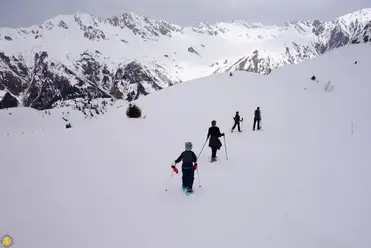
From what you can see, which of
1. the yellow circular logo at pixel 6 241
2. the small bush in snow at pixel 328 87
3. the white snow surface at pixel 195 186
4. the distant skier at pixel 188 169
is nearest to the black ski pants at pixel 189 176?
the distant skier at pixel 188 169

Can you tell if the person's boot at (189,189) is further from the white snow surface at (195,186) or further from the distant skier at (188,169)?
the white snow surface at (195,186)

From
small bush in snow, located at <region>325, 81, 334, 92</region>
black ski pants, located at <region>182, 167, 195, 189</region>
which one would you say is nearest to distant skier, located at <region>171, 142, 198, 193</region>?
black ski pants, located at <region>182, 167, 195, 189</region>

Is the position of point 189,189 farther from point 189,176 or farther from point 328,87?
point 328,87

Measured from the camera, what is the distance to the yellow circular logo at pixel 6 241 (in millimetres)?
7033

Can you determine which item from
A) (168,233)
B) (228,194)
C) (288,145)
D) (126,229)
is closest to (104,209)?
(126,229)

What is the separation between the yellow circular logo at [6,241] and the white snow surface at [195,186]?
16cm

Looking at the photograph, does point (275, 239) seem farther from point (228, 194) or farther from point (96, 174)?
point (96, 174)

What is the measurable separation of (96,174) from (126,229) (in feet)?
15.6

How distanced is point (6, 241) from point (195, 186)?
590cm

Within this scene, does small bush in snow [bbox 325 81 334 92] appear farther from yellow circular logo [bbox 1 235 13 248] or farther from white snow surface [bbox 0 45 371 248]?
yellow circular logo [bbox 1 235 13 248]

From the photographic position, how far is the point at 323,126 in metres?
18.8

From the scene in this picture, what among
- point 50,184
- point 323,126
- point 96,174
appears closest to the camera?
point 50,184

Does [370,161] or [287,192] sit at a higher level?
[370,161]

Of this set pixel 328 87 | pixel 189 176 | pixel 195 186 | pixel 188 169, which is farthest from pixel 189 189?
pixel 328 87
